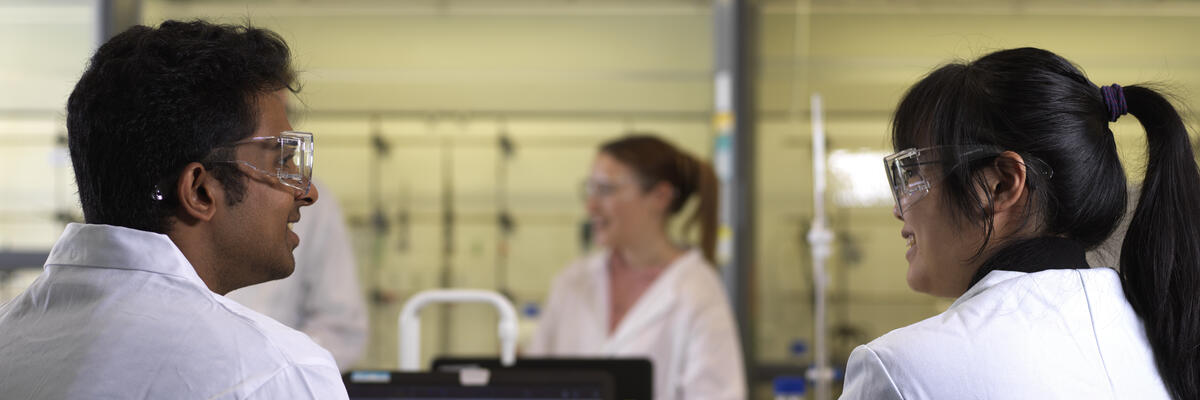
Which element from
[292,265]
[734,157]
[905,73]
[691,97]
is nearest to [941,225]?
[292,265]

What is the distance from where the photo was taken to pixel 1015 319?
0.96 meters

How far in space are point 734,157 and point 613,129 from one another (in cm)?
96

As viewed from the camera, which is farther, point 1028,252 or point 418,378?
point 418,378

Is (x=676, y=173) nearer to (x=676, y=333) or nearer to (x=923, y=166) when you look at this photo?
(x=676, y=333)

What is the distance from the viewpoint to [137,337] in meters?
0.87

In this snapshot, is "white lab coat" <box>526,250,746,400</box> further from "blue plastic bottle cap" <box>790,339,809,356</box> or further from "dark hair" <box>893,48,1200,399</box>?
"dark hair" <box>893,48,1200,399</box>

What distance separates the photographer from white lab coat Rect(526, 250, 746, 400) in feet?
7.95

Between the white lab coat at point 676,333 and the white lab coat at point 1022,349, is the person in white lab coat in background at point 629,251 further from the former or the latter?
the white lab coat at point 1022,349

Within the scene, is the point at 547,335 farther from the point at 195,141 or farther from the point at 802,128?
the point at 195,141

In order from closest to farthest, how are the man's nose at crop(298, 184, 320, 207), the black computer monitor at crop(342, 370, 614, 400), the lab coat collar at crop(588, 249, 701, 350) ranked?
1. the man's nose at crop(298, 184, 320, 207)
2. the black computer monitor at crop(342, 370, 614, 400)
3. the lab coat collar at crop(588, 249, 701, 350)

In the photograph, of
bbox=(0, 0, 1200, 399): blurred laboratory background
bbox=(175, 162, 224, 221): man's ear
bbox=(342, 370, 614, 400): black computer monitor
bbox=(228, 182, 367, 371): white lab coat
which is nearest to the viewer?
bbox=(175, 162, 224, 221): man's ear

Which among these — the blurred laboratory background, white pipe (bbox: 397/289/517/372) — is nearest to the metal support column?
the blurred laboratory background

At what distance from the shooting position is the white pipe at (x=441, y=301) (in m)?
1.70

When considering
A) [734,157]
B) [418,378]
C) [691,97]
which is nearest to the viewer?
[418,378]
